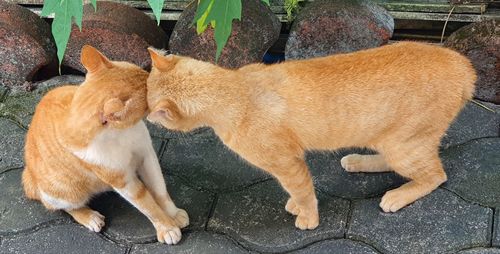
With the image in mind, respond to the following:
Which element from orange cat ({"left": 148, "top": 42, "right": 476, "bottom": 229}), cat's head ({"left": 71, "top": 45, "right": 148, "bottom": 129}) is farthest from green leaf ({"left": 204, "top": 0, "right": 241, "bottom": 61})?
cat's head ({"left": 71, "top": 45, "right": 148, "bottom": 129})

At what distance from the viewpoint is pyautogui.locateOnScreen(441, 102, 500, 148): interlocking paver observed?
2619 mm

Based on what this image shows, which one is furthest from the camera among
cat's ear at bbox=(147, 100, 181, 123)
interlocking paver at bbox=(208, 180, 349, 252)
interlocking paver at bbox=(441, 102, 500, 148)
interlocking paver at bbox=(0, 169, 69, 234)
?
interlocking paver at bbox=(441, 102, 500, 148)

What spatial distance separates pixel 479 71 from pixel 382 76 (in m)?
0.83

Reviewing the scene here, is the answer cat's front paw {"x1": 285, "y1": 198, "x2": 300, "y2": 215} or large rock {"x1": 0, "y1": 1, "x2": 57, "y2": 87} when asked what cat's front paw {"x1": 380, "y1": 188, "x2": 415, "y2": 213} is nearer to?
cat's front paw {"x1": 285, "y1": 198, "x2": 300, "y2": 215}

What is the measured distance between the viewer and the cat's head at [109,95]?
1.92m

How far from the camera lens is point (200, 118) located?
2.02 m

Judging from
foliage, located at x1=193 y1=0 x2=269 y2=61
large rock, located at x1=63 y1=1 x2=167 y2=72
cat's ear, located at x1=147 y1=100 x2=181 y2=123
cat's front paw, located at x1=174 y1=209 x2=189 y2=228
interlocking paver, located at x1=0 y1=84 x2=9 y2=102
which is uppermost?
foliage, located at x1=193 y1=0 x2=269 y2=61

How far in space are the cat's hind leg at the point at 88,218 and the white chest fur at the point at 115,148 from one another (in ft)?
1.11

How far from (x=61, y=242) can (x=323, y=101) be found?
3.68ft

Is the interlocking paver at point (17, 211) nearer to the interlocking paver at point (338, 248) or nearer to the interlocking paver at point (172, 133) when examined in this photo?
the interlocking paver at point (172, 133)

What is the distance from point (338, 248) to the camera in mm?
2293

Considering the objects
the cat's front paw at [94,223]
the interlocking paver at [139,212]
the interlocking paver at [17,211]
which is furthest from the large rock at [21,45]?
the cat's front paw at [94,223]

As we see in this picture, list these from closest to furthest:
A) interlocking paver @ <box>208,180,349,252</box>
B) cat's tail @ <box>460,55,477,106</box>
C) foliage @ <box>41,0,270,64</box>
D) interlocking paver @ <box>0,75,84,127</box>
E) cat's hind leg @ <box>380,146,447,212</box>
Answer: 1. foliage @ <box>41,0,270,64</box>
2. cat's tail @ <box>460,55,477,106</box>
3. cat's hind leg @ <box>380,146,447,212</box>
4. interlocking paver @ <box>208,180,349,252</box>
5. interlocking paver @ <box>0,75,84,127</box>

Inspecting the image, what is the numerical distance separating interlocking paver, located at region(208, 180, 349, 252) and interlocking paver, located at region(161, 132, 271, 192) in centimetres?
6
